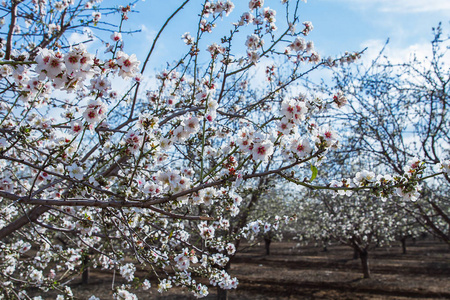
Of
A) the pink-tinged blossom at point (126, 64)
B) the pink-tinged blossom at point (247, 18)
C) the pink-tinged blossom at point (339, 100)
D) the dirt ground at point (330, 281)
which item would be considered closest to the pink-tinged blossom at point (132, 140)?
the pink-tinged blossom at point (126, 64)

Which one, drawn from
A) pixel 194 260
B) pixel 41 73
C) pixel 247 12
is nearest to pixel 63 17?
pixel 247 12

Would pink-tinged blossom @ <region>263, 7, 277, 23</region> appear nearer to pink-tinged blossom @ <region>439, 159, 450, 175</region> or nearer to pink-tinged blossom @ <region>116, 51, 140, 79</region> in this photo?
pink-tinged blossom @ <region>116, 51, 140, 79</region>

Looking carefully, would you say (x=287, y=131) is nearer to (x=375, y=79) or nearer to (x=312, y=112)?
(x=312, y=112)

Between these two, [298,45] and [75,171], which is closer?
→ [75,171]

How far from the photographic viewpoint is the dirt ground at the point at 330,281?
34.1 ft

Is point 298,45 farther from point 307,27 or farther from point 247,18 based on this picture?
point 247,18

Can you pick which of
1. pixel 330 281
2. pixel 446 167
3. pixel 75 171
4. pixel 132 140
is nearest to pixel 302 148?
pixel 446 167

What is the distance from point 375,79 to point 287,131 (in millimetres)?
4603

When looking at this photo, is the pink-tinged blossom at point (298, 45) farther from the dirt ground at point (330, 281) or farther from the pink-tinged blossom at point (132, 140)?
the dirt ground at point (330, 281)

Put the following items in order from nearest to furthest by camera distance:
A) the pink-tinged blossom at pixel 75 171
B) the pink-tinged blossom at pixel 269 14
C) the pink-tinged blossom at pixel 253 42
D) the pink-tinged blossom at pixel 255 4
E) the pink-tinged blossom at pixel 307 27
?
the pink-tinged blossom at pixel 75 171, the pink-tinged blossom at pixel 253 42, the pink-tinged blossom at pixel 255 4, the pink-tinged blossom at pixel 269 14, the pink-tinged blossom at pixel 307 27

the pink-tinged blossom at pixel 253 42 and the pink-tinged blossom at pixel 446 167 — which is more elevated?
the pink-tinged blossom at pixel 253 42

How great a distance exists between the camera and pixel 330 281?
481 inches

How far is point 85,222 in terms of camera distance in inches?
104

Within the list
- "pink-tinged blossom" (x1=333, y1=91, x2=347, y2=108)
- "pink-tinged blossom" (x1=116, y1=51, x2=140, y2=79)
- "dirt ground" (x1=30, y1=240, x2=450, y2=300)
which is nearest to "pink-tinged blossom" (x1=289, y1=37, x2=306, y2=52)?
"pink-tinged blossom" (x1=333, y1=91, x2=347, y2=108)
